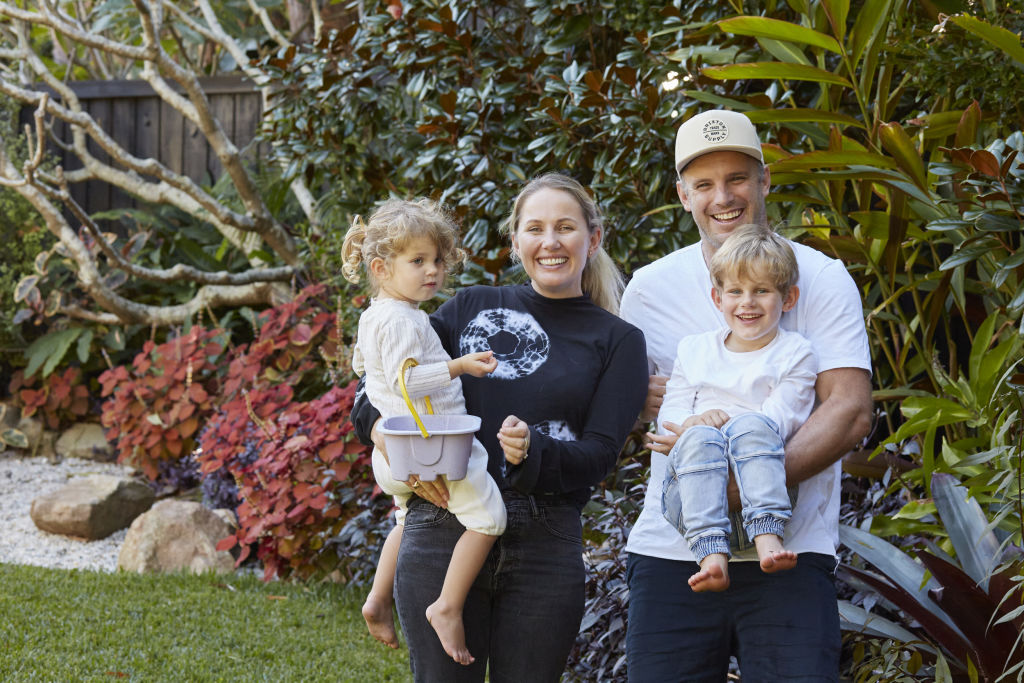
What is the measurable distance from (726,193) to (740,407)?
0.46 metres

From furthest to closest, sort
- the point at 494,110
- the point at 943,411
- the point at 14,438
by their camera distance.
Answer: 1. the point at 14,438
2. the point at 494,110
3. the point at 943,411

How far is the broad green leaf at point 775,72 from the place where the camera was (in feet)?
9.83

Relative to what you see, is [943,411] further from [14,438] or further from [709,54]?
[14,438]

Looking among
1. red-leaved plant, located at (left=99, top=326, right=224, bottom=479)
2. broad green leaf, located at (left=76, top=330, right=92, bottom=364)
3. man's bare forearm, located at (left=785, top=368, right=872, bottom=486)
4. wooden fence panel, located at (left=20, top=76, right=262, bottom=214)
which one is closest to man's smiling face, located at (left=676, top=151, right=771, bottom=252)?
man's bare forearm, located at (left=785, top=368, right=872, bottom=486)

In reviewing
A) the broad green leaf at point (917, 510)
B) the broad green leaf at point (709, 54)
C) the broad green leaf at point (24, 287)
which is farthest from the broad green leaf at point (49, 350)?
the broad green leaf at point (917, 510)

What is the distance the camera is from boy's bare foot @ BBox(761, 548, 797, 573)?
172cm

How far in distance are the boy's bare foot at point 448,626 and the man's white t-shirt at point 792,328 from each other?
38 cm

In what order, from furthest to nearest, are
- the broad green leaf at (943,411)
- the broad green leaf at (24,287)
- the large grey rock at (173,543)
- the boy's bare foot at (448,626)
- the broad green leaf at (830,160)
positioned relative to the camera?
the broad green leaf at (24,287) → the large grey rock at (173,543) → the broad green leaf at (830,160) → the broad green leaf at (943,411) → the boy's bare foot at (448,626)

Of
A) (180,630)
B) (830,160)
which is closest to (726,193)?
(830,160)

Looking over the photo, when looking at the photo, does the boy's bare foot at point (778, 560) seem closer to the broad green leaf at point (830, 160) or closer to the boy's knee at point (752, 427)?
the boy's knee at point (752, 427)

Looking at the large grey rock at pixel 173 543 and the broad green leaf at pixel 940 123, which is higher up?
the broad green leaf at pixel 940 123

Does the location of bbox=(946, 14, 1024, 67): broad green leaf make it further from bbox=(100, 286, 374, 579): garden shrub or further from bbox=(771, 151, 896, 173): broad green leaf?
bbox=(100, 286, 374, 579): garden shrub

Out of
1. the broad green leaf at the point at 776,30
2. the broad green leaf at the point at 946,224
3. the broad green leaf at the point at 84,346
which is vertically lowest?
the broad green leaf at the point at 84,346

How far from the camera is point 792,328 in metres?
1.99
